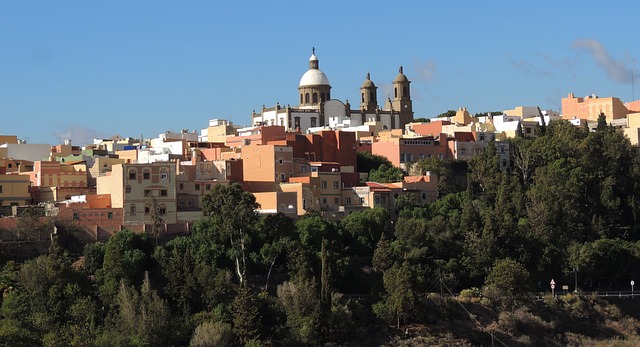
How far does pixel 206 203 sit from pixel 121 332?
27.2ft

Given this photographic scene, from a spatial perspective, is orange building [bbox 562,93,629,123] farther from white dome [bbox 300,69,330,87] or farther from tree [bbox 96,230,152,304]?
tree [bbox 96,230,152,304]

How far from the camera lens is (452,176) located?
58688 millimetres

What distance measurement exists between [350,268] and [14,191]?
13.3 metres

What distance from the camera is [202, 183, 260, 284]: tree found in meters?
46.2

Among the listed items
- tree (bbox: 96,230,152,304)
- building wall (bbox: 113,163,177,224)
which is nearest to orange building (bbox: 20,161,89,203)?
building wall (bbox: 113,163,177,224)

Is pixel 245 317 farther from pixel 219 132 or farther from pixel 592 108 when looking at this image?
pixel 592 108

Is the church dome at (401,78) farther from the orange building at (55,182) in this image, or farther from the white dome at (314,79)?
the orange building at (55,182)

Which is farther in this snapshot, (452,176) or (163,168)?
(452,176)

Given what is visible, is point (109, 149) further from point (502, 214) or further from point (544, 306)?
point (544, 306)

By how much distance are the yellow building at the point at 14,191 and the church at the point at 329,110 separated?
18.1 meters

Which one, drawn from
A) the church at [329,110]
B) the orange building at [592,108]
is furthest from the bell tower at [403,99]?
the orange building at [592,108]

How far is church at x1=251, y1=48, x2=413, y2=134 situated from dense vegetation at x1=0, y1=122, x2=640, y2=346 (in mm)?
12440

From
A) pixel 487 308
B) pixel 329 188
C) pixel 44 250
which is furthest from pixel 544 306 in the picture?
pixel 44 250

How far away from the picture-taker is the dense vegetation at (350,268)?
41000mm
